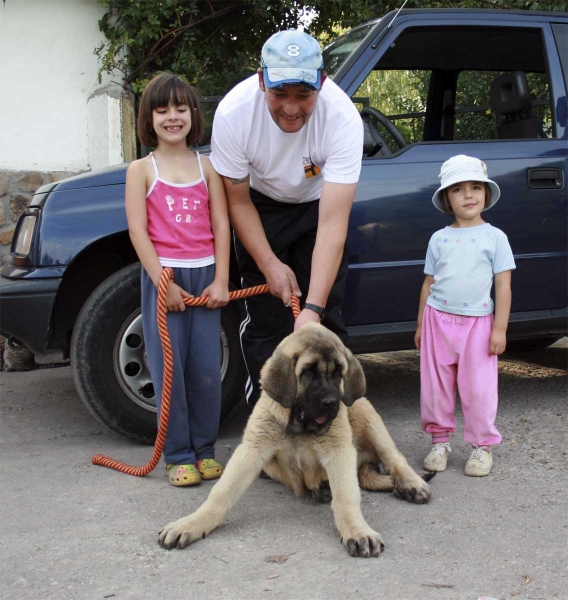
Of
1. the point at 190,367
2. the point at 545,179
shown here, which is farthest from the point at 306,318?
the point at 545,179

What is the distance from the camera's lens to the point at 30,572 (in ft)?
8.95

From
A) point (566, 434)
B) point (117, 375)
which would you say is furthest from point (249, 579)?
point (566, 434)

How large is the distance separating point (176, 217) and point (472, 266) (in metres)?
1.46

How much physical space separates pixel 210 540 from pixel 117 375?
131 cm

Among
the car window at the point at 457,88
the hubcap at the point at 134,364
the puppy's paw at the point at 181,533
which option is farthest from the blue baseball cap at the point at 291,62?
the puppy's paw at the point at 181,533

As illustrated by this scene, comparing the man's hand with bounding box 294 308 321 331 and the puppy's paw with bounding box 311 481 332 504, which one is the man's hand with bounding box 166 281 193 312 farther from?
the puppy's paw with bounding box 311 481 332 504

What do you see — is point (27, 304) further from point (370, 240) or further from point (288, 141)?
point (370, 240)

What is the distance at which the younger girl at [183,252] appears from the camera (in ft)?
11.8

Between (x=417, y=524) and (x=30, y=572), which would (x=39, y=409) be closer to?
(x=30, y=572)

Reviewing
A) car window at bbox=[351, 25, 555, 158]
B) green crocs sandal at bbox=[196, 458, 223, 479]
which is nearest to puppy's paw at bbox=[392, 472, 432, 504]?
green crocs sandal at bbox=[196, 458, 223, 479]

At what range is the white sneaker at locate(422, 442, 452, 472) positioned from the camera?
150 inches

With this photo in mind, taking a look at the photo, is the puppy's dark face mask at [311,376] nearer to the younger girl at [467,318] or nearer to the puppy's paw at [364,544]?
the puppy's paw at [364,544]

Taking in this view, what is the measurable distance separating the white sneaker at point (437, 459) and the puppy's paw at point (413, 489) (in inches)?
15.6

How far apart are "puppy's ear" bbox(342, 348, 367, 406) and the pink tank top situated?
98 cm
